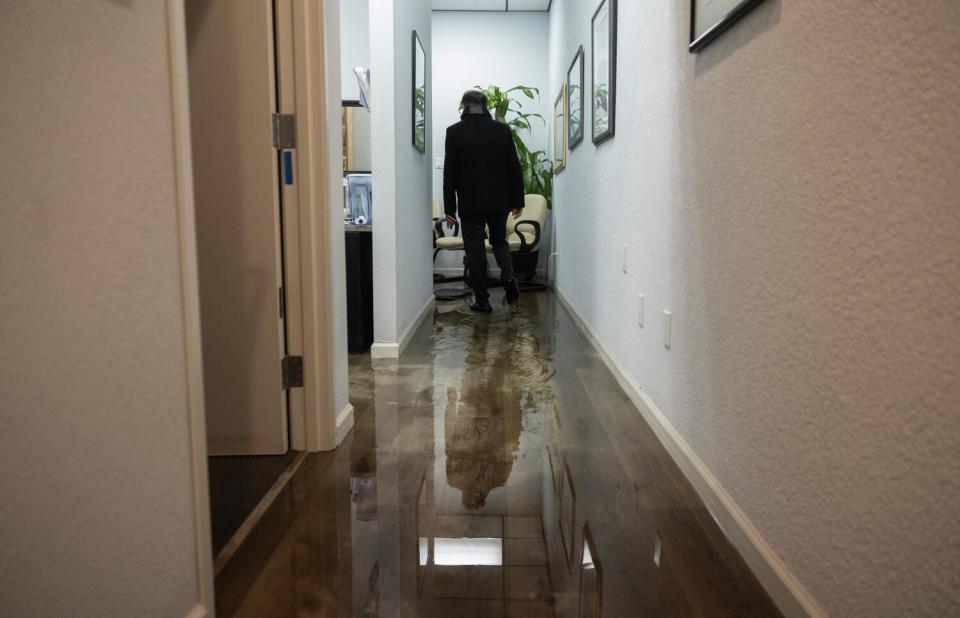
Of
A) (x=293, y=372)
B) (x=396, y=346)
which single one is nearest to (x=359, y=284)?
(x=396, y=346)

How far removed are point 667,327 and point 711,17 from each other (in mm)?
875

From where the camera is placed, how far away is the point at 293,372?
7.13 ft

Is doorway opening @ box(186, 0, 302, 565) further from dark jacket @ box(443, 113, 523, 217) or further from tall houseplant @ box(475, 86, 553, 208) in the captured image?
tall houseplant @ box(475, 86, 553, 208)

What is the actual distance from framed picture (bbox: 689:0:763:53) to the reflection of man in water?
1.21m

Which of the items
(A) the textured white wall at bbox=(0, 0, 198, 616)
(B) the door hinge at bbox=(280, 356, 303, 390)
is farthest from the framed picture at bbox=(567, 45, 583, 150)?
(A) the textured white wall at bbox=(0, 0, 198, 616)

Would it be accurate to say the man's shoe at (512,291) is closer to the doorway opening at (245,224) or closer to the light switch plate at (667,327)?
the light switch plate at (667,327)

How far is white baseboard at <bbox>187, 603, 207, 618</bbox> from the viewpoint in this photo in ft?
3.95

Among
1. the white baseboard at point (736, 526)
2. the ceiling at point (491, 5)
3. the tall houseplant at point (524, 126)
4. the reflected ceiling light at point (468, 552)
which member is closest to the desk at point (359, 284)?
the white baseboard at point (736, 526)

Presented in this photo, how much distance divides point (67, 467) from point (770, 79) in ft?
4.29

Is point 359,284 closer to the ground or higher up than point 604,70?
closer to the ground

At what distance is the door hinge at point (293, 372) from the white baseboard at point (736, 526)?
109 cm

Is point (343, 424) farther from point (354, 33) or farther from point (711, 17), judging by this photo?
point (354, 33)

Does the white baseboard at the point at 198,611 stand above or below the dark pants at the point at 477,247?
below

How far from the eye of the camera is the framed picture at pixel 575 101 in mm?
4574
